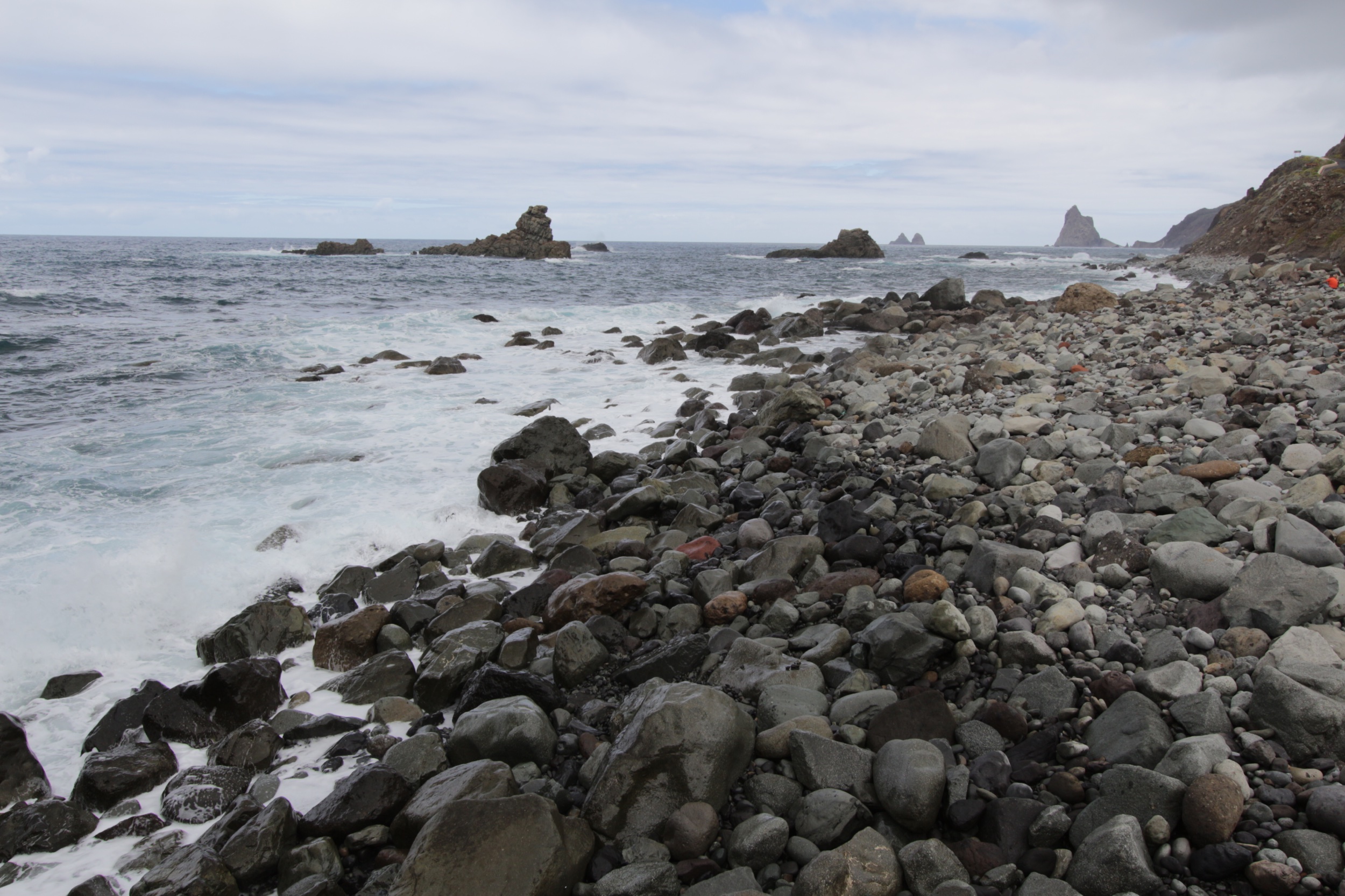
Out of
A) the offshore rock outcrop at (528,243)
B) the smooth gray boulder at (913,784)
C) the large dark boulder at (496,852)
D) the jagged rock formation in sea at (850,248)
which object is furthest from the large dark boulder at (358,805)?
the jagged rock formation in sea at (850,248)

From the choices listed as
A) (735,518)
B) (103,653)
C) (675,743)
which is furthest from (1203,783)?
(103,653)

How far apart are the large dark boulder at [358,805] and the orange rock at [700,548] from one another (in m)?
2.91

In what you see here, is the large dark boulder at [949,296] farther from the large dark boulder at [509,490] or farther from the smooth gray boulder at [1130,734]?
the smooth gray boulder at [1130,734]

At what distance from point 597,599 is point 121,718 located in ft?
9.89

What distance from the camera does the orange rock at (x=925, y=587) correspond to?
4250 millimetres

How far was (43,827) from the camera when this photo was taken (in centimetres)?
361

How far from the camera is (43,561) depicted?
609 centimetres

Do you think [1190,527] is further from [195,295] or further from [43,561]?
[195,295]

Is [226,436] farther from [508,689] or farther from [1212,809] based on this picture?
[1212,809]

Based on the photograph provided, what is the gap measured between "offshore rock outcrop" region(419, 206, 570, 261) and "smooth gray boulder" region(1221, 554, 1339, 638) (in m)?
73.3

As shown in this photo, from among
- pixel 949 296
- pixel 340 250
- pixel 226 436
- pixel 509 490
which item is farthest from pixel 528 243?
pixel 509 490

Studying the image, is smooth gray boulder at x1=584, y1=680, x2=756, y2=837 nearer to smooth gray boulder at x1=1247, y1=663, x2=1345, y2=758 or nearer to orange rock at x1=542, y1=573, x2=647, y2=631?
orange rock at x1=542, y1=573, x2=647, y2=631

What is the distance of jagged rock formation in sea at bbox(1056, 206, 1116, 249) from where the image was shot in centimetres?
17650

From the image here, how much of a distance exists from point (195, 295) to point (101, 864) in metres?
28.0
